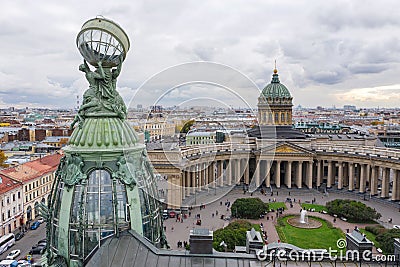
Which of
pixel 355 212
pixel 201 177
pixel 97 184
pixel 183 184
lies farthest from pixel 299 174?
pixel 97 184

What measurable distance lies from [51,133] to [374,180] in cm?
14374

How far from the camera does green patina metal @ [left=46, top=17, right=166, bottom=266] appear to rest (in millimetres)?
15922

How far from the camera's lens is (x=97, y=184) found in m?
16.1

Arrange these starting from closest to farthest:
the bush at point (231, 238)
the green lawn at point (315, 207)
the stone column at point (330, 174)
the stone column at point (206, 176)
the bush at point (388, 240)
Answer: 1. the bush at point (388, 240)
2. the bush at point (231, 238)
3. the green lawn at point (315, 207)
4. the stone column at point (206, 176)
5. the stone column at point (330, 174)

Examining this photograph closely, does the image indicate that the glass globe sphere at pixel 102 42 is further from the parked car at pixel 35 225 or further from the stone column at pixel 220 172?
the stone column at pixel 220 172

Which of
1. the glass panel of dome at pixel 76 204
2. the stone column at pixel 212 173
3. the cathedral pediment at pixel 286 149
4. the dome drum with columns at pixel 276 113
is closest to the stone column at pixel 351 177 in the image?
the cathedral pediment at pixel 286 149

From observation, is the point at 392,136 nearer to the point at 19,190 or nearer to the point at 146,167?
the point at 19,190

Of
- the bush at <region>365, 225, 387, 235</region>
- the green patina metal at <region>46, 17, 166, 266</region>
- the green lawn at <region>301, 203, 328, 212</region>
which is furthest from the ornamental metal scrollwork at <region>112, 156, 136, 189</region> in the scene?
the green lawn at <region>301, 203, 328, 212</region>

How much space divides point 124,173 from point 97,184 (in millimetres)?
1261

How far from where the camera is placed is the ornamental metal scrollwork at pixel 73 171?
15.9 meters

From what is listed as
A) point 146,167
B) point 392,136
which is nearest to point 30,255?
point 146,167

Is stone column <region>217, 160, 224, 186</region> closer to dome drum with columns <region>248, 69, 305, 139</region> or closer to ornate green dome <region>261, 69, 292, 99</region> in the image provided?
dome drum with columns <region>248, 69, 305, 139</region>

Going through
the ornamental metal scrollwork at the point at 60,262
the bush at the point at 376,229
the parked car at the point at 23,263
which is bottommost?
the parked car at the point at 23,263

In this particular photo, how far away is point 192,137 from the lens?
408ft
